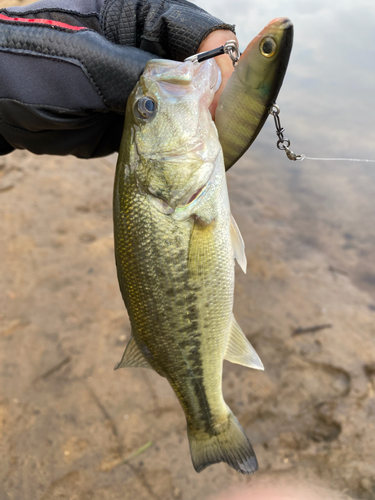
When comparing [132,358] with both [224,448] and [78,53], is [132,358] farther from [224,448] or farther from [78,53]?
[78,53]

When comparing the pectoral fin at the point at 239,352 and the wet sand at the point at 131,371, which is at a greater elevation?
the pectoral fin at the point at 239,352

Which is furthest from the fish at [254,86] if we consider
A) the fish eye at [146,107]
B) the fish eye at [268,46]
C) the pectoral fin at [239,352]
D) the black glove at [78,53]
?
the pectoral fin at [239,352]

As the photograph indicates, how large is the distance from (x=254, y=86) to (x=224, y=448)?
1.70 metres

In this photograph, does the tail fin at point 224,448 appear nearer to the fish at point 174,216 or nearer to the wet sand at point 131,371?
the fish at point 174,216

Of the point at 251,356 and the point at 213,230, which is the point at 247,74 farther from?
the point at 251,356

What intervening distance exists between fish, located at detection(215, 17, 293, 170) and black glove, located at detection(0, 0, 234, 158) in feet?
2.09

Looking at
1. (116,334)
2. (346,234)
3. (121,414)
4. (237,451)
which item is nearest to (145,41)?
(237,451)

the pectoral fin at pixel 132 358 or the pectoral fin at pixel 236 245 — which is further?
the pectoral fin at pixel 132 358

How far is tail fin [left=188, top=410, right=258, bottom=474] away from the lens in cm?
176

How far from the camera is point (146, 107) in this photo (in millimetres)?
1463

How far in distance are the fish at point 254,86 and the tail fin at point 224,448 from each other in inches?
55.8

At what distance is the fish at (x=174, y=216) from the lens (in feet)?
4.68

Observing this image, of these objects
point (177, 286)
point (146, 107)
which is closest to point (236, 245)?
point (177, 286)

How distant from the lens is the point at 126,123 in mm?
1528
